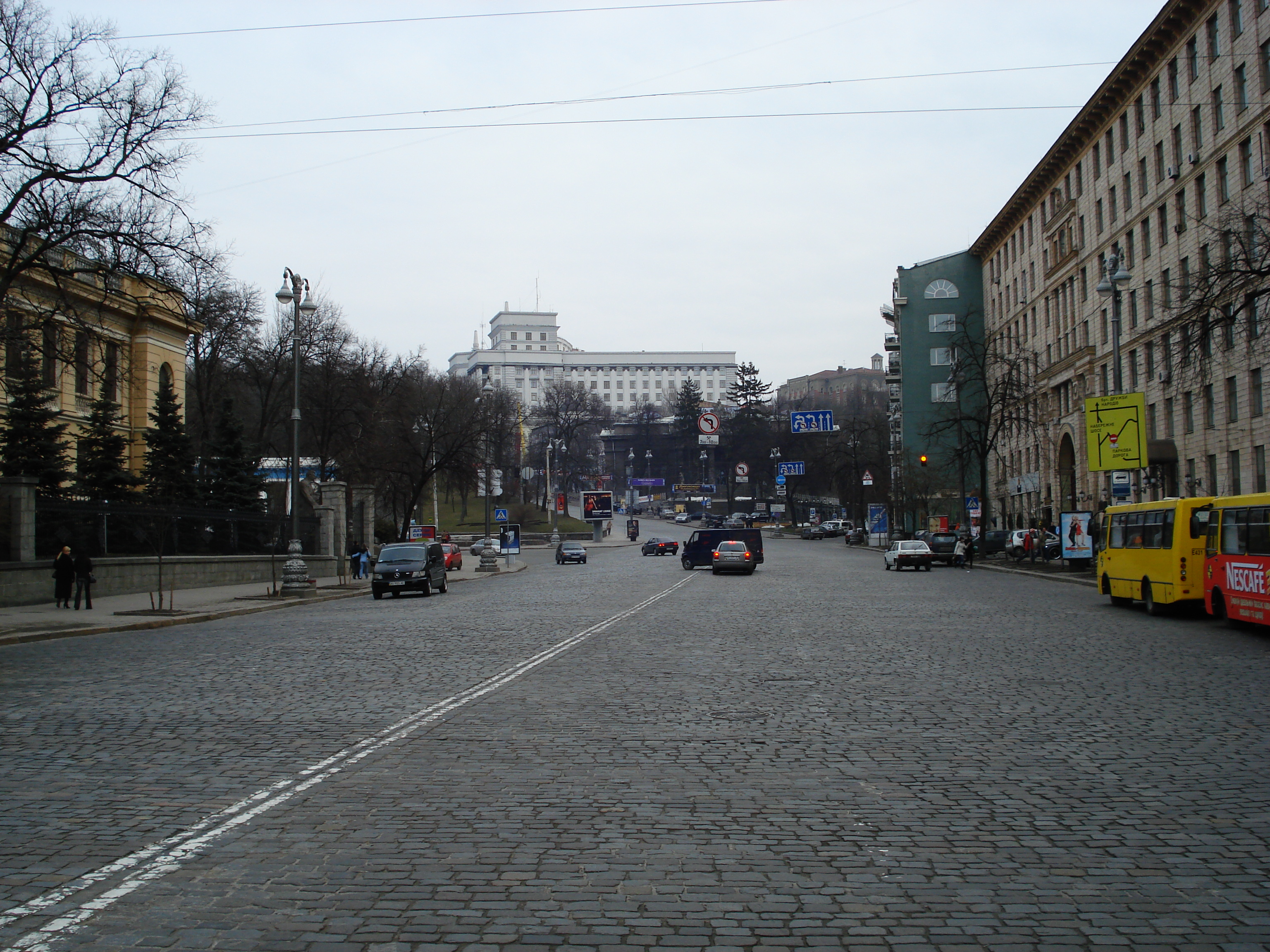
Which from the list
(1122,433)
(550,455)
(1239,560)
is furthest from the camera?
(550,455)

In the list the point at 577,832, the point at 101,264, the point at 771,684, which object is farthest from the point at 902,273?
the point at 577,832

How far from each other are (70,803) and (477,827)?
2.75 meters

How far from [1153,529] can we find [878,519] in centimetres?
5986

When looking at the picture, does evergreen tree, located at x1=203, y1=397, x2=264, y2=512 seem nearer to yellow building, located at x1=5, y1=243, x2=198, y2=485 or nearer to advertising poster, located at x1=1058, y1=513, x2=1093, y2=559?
yellow building, located at x1=5, y1=243, x2=198, y2=485

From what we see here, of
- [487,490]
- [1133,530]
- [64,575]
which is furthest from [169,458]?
[1133,530]

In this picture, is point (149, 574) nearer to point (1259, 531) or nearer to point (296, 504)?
point (296, 504)

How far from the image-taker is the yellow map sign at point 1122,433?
117ft

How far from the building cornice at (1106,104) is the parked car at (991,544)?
21.5 meters

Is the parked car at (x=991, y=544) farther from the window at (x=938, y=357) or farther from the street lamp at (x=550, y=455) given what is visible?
the street lamp at (x=550, y=455)

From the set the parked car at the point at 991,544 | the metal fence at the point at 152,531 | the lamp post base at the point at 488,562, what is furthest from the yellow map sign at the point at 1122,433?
the lamp post base at the point at 488,562

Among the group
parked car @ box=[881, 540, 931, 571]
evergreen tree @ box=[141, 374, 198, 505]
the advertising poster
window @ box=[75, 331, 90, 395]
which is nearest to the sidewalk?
evergreen tree @ box=[141, 374, 198, 505]

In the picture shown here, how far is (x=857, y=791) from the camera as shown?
733cm

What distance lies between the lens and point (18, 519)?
93.7ft

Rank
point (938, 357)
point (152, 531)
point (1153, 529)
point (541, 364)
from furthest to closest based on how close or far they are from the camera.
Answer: point (541, 364), point (938, 357), point (152, 531), point (1153, 529)
